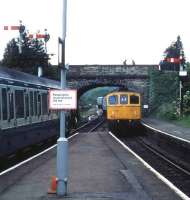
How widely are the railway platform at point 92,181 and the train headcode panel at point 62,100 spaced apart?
1.71m

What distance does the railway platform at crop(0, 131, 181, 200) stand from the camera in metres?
11.2

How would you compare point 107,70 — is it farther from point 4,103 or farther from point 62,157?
point 62,157

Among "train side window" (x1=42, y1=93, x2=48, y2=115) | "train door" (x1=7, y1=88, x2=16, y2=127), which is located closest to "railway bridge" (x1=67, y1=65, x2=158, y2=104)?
"train side window" (x1=42, y1=93, x2=48, y2=115)

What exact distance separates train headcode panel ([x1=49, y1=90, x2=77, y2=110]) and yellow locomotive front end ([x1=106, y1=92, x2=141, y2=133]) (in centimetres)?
2672

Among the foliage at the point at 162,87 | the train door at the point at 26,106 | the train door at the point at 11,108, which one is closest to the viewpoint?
the train door at the point at 11,108

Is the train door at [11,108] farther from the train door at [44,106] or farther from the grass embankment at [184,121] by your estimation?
the grass embankment at [184,121]

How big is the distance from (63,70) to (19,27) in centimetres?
1374

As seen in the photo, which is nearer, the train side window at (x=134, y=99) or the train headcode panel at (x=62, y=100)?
the train headcode panel at (x=62, y=100)

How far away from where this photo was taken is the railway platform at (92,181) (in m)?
11.2

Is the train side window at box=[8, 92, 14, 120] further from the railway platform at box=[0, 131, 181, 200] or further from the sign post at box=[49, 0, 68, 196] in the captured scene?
the sign post at box=[49, 0, 68, 196]

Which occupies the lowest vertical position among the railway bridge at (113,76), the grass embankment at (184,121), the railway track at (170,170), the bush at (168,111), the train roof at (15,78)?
the railway track at (170,170)

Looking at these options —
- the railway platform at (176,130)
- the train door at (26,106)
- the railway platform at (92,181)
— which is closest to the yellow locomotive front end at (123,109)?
the railway platform at (176,130)

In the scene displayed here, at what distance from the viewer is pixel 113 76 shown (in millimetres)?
64750

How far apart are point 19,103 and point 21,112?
0.46 metres
